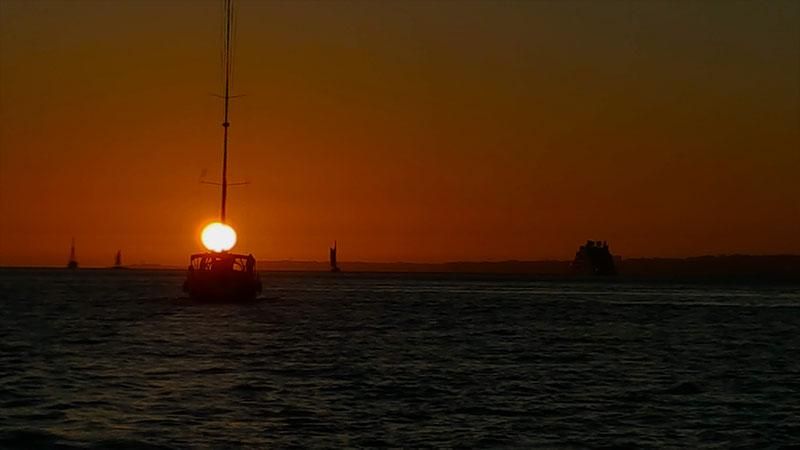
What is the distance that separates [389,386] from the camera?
41094 mm

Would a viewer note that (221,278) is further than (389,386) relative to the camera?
Yes

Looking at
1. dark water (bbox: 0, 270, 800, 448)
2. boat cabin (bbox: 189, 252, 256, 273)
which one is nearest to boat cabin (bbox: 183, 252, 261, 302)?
boat cabin (bbox: 189, 252, 256, 273)

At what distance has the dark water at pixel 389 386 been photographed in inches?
1209

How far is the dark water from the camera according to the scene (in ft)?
101

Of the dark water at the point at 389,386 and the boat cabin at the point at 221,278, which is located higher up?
the boat cabin at the point at 221,278

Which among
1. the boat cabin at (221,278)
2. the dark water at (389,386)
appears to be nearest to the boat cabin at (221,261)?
the boat cabin at (221,278)

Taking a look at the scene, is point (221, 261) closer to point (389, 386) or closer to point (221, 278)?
point (221, 278)

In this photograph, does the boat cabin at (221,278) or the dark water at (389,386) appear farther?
the boat cabin at (221,278)

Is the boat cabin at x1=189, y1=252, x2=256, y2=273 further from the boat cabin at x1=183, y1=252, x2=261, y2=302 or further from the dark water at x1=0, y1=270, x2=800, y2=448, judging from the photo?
the dark water at x1=0, y1=270, x2=800, y2=448

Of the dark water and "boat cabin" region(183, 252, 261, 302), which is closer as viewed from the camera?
the dark water

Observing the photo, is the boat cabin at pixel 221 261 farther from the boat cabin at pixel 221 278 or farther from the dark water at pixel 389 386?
the dark water at pixel 389 386

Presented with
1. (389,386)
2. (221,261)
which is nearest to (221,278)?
(221,261)

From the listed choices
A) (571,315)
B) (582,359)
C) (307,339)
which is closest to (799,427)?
(582,359)

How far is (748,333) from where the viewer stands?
77.4m
